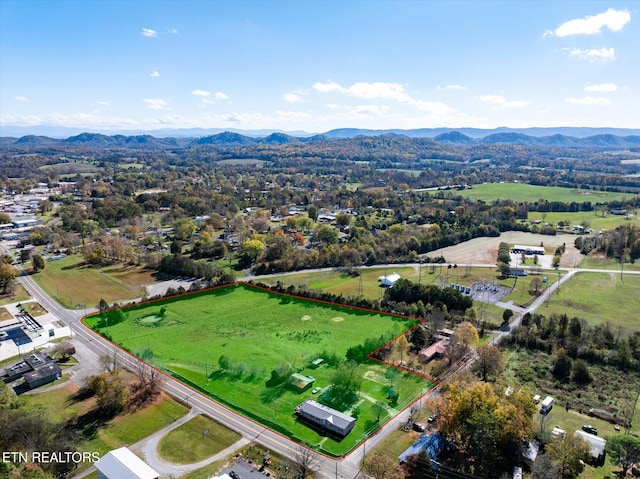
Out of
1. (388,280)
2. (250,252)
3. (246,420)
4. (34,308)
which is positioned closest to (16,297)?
(34,308)

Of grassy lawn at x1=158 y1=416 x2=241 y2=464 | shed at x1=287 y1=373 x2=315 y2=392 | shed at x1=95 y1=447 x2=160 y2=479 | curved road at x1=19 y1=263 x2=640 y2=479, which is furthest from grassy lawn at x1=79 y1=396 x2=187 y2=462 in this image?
shed at x1=287 y1=373 x2=315 y2=392

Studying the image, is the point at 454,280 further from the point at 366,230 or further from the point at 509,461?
the point at 509,461

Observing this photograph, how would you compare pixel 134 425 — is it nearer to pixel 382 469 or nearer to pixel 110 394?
pixel 110 394

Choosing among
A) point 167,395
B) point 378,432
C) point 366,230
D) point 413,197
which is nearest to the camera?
point 378,432

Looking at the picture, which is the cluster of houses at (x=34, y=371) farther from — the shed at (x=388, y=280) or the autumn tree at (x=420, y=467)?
the shed at (x=388, y=280)

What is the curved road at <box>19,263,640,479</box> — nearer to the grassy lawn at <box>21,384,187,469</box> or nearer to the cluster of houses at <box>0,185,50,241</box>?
the grassy lawn at <box>21,384,187,469</box>

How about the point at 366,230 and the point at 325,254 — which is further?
the point at 366,230

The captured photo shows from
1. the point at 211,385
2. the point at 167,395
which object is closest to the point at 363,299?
the point at 211,385
